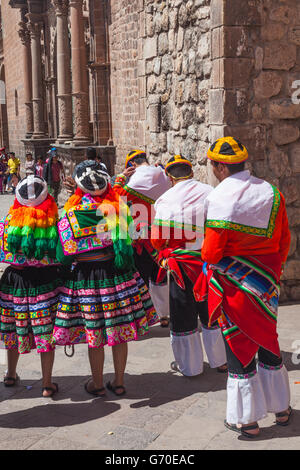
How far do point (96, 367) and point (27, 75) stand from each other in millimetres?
22487

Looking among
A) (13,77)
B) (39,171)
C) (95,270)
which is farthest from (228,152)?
(13,77)

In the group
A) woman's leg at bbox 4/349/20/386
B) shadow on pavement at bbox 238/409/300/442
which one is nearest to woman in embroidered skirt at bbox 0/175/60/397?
woman's leg at bbox 4/349/20/386

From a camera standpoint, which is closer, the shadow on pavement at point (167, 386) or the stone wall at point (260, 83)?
the shadow on pavement at point (167, 386)

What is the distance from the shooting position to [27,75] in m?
25.2

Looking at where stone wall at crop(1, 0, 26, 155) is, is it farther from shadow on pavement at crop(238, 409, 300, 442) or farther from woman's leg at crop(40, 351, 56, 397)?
shadow on pavement at crop(238, 409, 300, 442)

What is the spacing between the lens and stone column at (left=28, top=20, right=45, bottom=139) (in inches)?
906

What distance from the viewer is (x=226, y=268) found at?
379 centimetres

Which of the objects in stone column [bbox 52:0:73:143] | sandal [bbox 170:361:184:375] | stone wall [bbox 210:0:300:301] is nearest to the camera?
sandal [bbox 170:361:184:375]

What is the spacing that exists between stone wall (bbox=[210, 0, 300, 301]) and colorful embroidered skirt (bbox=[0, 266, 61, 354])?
271 cm

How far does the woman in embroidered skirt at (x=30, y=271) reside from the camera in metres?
4.42

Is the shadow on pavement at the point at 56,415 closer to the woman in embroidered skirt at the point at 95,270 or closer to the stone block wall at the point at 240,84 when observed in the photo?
the woman in embroidered skirt at the point at 95,270

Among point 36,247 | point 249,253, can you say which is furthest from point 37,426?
point 249,253

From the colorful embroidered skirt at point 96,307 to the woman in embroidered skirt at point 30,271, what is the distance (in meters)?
0.13

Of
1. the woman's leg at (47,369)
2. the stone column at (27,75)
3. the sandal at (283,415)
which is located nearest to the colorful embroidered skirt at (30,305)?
the woman's leg at (47,369)
